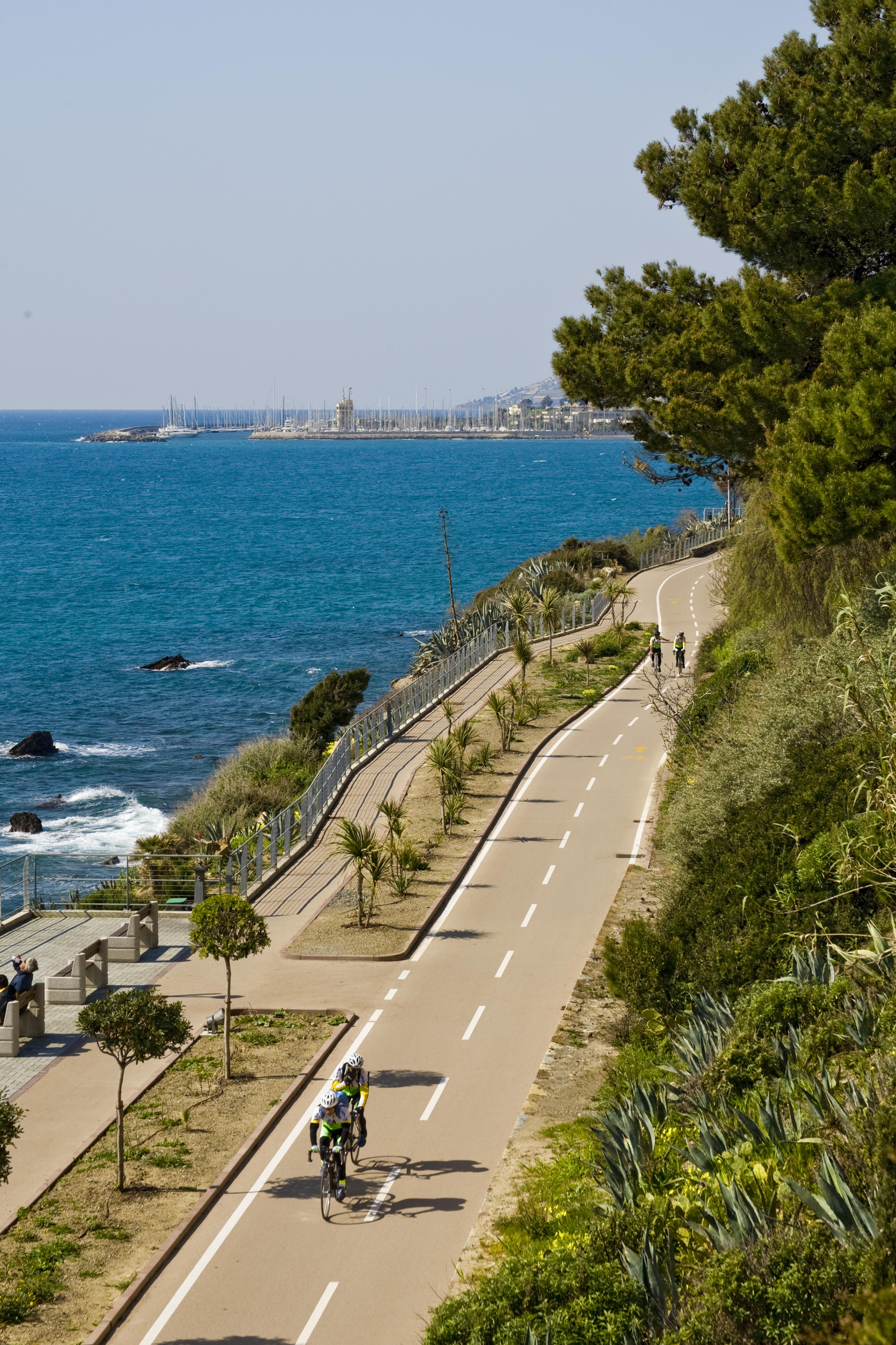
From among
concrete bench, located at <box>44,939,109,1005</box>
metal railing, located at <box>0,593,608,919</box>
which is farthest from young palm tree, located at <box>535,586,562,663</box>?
concrete bench, located at <box>44,939,109,1005</box>

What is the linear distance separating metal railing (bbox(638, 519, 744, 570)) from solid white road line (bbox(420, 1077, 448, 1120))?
54.0 meters

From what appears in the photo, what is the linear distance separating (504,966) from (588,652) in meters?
23.7

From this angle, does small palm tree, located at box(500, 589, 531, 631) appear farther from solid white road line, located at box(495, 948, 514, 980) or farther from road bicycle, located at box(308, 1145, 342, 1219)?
road bicycle, located at box(308, 1145, 342, 1219)

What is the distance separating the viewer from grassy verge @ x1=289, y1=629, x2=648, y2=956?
2184 centimetres

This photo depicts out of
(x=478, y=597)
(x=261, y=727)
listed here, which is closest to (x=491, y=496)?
(x=478, y=597)

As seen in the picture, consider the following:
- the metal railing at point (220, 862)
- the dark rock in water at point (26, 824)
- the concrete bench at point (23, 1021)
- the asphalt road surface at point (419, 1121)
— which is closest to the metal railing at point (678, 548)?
the metal railing at point (220, 862)

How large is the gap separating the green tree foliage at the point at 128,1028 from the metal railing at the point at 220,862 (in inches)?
372

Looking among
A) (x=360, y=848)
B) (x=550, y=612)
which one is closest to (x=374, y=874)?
(x=360, y=848)

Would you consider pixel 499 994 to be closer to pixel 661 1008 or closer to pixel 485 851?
pixel 661 1008

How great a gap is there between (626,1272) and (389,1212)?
498cm

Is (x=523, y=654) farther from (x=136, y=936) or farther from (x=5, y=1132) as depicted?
(x=5, y=1132)

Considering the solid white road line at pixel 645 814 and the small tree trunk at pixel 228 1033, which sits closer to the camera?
the small tree trunk at pixel 228 1033

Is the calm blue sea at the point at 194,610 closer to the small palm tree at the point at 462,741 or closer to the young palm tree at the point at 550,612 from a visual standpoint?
the young palm tree at the point at 550,612

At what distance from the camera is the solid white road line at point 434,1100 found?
49.7 ft
